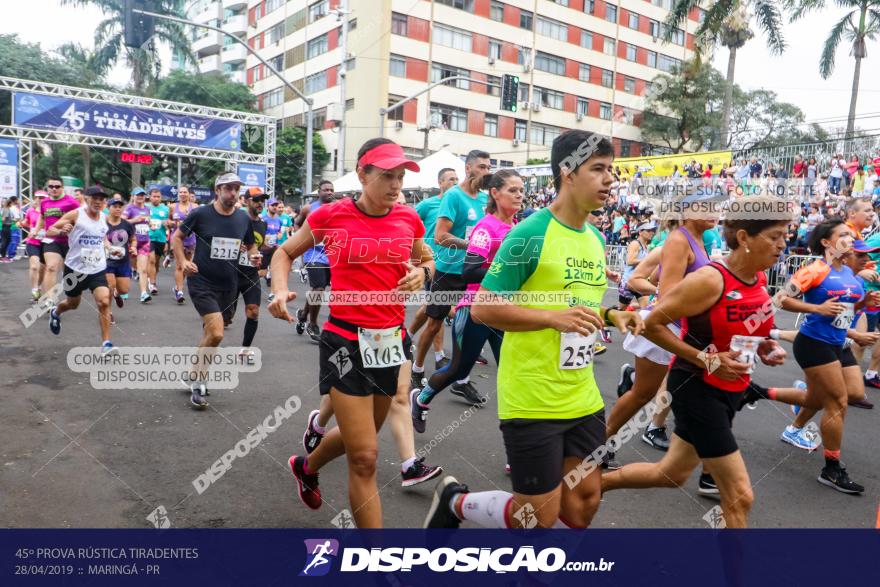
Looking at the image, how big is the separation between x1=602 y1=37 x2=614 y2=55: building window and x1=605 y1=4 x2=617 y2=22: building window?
1.51 metres

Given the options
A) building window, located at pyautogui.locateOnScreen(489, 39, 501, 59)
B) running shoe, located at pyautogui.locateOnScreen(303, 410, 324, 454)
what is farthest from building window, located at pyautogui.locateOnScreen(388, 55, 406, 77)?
running shoe, located at pyautogui.locateOnScreen(303, 410, 324, 454)

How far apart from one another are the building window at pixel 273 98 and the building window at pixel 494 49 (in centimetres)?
1635

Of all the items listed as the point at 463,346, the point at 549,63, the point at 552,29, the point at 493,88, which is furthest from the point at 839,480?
the point at 552,29

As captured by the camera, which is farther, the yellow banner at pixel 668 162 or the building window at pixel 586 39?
the building window at pixel 586 39

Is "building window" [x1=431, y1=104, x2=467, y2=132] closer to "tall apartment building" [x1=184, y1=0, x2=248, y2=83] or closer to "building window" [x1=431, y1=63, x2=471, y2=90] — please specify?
"building window" [x1=431, y1=63, x2=471, y2=90]

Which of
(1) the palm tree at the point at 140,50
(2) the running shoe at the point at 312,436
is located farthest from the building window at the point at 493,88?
(2) the running shoe at the point at 312,436

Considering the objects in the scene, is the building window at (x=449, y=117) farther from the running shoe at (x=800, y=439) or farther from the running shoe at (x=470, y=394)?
the running shoe at (x=800, y=439)

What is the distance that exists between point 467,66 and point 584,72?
1132 cm

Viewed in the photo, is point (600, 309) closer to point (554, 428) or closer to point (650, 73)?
point (554, 428)

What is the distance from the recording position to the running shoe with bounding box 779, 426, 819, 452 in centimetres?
528

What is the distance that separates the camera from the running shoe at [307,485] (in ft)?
12.1

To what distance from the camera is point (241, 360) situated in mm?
7277

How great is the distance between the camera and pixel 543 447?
258cm

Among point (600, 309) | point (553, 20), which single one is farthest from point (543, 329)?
point (553, 20)
